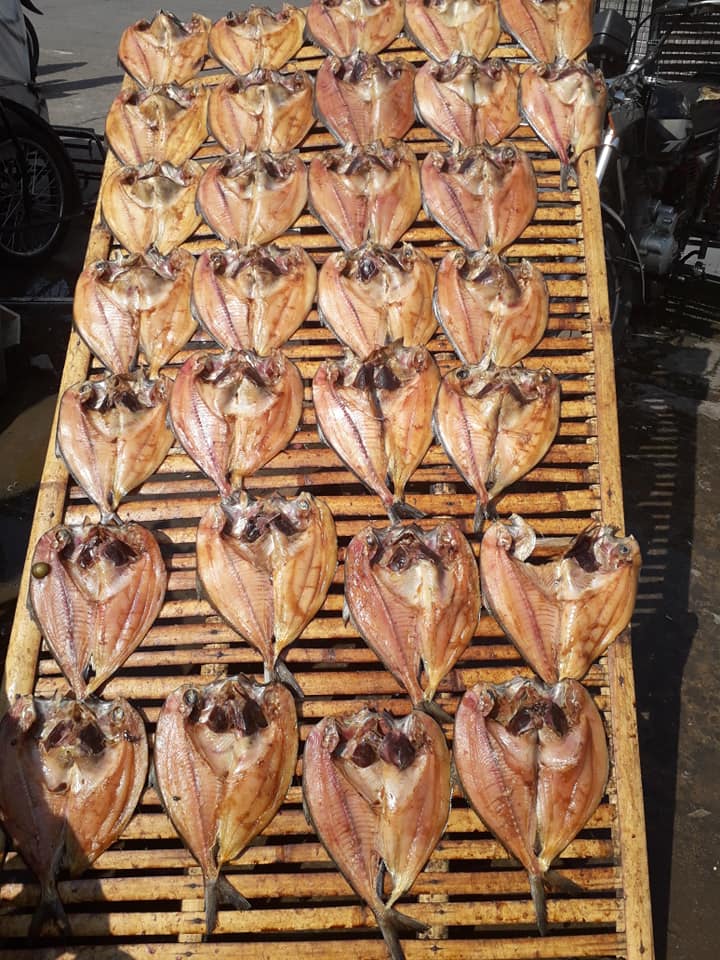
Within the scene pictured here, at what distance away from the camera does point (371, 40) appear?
3939mm

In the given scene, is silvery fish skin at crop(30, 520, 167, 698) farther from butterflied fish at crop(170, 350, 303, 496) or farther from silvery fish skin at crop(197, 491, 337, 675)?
butterflied fish at crop(170, 350, 303, 496)

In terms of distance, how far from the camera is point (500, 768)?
7.92ft

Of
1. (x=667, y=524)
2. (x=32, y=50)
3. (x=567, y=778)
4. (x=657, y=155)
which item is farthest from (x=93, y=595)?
(x=32, y=50)

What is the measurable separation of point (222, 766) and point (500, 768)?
34.0 inches

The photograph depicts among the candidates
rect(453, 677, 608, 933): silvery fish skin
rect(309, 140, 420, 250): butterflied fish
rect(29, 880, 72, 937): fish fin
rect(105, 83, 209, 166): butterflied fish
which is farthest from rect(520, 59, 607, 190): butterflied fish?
rect(29, 880, 72, 937): fish fin

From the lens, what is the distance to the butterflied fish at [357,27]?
3934mm

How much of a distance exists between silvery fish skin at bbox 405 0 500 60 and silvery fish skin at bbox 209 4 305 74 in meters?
0.67

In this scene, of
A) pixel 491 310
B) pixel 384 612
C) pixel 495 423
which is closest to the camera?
pixel 384 612

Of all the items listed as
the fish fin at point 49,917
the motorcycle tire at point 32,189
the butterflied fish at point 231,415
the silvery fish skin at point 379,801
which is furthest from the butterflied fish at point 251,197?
the motorcycle tire at point 32,189

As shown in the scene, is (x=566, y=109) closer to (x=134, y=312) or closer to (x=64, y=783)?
(x=134, y=312)

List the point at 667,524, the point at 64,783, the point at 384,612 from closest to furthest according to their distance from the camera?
1. the point at 64,783
2. the point at 384,612
3. the point at 667,524

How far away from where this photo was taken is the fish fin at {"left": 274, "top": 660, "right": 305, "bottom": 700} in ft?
8.66

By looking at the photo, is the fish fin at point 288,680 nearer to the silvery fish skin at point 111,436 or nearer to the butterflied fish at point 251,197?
the silvery fish skin at point 111,436

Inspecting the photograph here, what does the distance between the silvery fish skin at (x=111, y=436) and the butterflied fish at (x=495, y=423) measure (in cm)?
110
